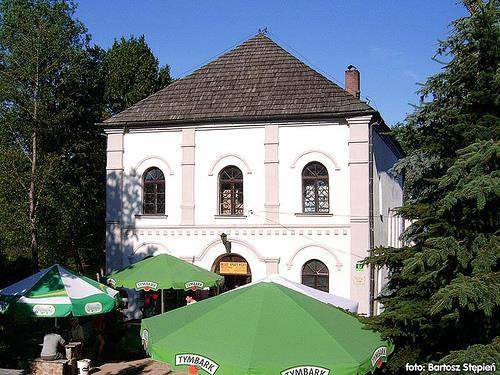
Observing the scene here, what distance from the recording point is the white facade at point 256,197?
19.2 metres

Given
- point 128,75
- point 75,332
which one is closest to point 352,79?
point 75,332

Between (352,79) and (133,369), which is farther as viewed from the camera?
(352,79)

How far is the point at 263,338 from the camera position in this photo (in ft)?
22.4

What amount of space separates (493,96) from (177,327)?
529 centimetres

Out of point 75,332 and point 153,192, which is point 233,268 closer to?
point 153,192

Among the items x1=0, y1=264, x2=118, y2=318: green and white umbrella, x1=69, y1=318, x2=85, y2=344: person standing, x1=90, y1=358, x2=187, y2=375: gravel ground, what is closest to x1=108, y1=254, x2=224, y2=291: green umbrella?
x1=90, y1=358, x2=187, y2=375: gravel ground

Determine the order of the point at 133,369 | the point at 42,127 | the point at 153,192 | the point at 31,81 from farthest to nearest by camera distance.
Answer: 1. the point at 42,127
2. the point at 31,81
3. the point at 153,192
4. the point at 133,369

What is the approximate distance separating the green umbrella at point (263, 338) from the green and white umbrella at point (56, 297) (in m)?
5.20

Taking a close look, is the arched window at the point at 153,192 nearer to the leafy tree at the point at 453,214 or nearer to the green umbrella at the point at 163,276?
the green umbrella at the point at 163,276

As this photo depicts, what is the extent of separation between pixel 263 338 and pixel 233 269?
13.5 meters

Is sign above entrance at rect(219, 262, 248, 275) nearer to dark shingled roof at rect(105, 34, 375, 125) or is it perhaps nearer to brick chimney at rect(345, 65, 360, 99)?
dark shingled roof at rect(105, 34, 375, 125)

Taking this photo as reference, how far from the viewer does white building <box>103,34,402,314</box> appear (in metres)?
19.3

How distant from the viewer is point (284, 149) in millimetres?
19906

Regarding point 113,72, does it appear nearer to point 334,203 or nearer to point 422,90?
point 334,203
